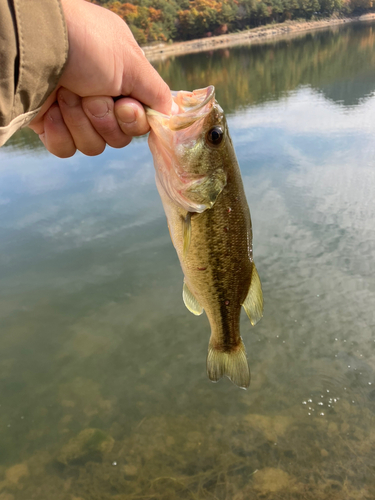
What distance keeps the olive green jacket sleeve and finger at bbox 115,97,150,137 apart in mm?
373

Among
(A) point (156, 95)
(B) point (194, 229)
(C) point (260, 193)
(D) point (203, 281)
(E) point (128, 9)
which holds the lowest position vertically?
(C) point (260, 193)

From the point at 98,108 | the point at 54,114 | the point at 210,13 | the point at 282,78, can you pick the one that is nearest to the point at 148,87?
the point at 98,108

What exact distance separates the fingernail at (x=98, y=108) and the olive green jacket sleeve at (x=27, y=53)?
301 millimetres

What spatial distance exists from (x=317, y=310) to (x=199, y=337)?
1.77m

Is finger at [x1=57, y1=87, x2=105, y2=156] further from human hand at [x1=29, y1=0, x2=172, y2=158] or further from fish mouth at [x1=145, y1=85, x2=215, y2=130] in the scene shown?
fish mouth at [x1=145, y1=85, x2=215, y2=130]

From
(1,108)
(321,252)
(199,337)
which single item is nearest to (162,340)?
(199,337)

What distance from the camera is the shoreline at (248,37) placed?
63781 millimetres

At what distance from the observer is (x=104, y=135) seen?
214 cm

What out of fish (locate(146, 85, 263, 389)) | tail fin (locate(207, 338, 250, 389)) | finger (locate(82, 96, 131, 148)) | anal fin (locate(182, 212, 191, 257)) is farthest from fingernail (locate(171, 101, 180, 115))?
tail fin (locate(207, 338, 250, 389))

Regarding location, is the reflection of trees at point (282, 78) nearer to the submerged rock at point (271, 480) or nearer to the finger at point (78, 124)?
the submerged rock at point (271, 480)

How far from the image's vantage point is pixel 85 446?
4.16 meters

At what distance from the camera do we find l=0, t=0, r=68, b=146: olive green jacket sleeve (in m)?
1.31

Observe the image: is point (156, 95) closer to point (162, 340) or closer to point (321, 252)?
point (162, 340)

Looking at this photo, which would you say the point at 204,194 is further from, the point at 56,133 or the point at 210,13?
the point at 210,13
